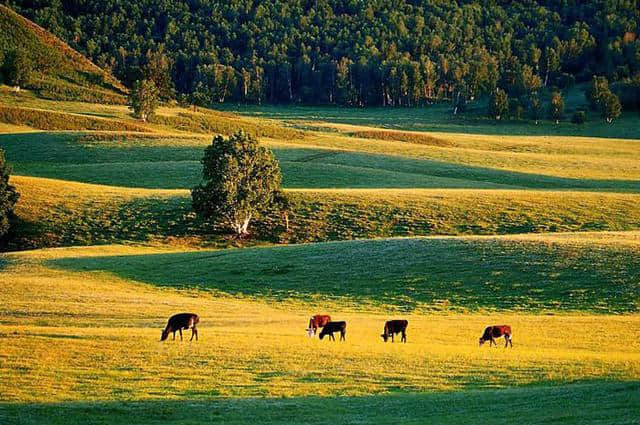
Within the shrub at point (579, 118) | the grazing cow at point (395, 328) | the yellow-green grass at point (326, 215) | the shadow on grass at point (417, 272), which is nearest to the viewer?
the grazing cow at point (395, 328)

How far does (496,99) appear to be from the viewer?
160 metres

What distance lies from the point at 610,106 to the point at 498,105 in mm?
19933

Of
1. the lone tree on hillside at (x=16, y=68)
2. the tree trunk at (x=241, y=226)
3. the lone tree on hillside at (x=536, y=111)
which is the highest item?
the lone tree on hillside at (x=16, y=68)

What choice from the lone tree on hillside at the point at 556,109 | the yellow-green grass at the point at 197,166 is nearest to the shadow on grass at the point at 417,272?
the yellow-green grass at the point at 197,166

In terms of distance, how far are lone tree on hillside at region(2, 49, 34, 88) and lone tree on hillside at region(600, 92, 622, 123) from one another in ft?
332

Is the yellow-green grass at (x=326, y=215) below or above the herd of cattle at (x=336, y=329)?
below

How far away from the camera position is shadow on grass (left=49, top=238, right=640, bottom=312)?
37.6 meters

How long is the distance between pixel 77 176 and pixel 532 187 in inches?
1753

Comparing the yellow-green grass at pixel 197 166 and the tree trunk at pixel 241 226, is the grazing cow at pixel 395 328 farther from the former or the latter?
the yellow-green grass at pixel 197 166

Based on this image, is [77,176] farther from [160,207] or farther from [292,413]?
[292,413]

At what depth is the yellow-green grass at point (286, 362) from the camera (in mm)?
19750

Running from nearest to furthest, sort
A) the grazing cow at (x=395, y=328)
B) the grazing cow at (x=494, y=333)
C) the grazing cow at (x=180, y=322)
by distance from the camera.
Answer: the grazing cow at (x=180, y=322)
the grazing cow at (x=494, y=333)
the grazing cow at (x=395, y=328)

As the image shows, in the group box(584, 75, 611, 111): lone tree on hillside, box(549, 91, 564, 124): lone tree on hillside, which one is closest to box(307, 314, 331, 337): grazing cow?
box(549, 91, 564, 124): lone tree on hillside

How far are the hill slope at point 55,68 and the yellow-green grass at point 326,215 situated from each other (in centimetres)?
7766
